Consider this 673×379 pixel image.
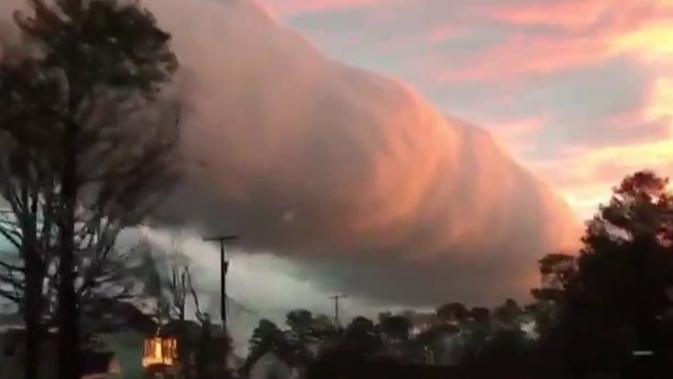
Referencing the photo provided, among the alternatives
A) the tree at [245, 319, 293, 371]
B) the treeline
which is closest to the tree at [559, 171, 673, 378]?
the treeline

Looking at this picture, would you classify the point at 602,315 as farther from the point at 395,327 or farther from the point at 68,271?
the point at 395,327

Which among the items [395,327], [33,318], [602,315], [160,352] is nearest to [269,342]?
[395,327]

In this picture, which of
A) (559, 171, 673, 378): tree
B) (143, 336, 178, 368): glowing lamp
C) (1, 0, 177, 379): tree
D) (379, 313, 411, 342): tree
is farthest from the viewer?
(379, 313, 411, 342): tree

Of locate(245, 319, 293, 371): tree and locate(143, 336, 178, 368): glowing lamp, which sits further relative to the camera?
locate(245, 319, 293, 371): tree

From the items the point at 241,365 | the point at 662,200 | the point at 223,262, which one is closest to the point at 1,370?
the point at 223,262

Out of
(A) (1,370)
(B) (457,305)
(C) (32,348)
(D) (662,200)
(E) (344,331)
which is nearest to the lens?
(C) (32,348)

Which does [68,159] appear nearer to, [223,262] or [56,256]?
[56,256]

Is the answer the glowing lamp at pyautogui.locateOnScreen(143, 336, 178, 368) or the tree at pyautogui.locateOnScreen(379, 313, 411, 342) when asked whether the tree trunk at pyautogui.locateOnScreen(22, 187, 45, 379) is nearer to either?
the glowing lamp at pyautogui.locateOnScreen(143, 336, 178, 368)
